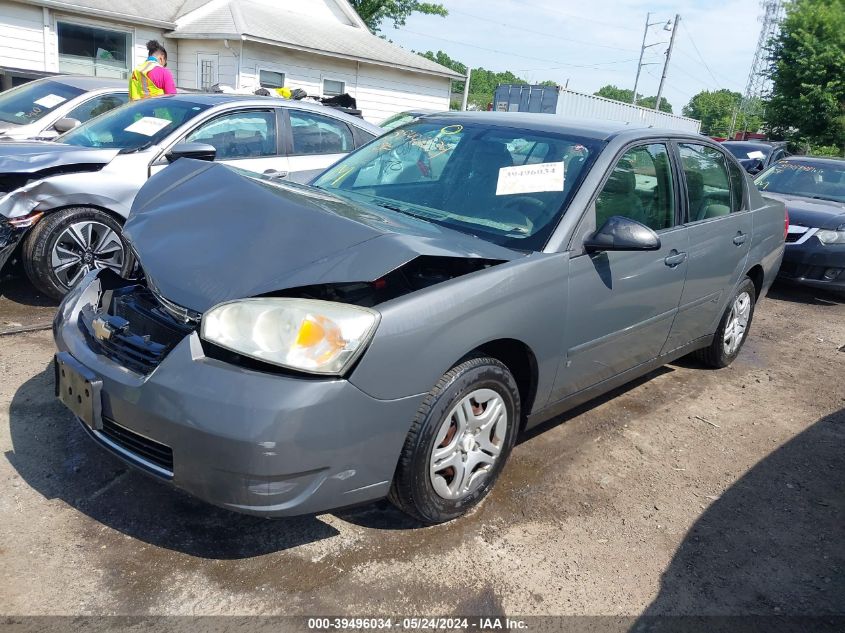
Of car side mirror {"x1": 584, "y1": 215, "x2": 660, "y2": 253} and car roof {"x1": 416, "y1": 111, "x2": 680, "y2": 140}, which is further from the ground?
Result: car roof {"x1": 416, "y1": 111, "x2": 680, "y2": 140}

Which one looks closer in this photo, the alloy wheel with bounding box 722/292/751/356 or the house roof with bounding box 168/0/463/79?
the alloy wheel with bounding box 722/292/751/356

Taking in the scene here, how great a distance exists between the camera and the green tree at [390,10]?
26.9 metres

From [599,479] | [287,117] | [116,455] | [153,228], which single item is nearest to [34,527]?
[116,455]

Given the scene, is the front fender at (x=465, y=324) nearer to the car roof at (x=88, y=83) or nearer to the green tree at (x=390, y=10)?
the car roof at (x=88, y=83)

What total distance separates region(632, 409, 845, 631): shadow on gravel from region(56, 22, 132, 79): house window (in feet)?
51.8

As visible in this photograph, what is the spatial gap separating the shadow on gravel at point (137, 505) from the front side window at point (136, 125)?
290 centimetres

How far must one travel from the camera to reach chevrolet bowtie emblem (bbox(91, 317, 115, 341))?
2.79 m

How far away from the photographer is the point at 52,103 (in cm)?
767

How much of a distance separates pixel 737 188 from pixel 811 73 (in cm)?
2476

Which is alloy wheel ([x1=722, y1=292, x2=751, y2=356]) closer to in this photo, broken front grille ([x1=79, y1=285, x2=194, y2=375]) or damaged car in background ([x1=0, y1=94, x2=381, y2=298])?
damaged car in background ([x1=0, y1=94, x2=381, y2=298])

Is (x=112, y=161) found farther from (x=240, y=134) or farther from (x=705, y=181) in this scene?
(x=705, y=181)

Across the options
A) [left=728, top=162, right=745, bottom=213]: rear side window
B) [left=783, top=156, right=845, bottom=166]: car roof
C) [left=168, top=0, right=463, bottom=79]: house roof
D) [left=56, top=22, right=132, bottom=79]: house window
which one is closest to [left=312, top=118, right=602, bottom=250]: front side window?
[left=728, top=162, right=745, bottom=213]: rear side window

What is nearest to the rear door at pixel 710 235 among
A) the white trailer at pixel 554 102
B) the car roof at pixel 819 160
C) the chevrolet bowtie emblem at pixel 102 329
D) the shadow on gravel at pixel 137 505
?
the shadow on gravel at pixel 137 505

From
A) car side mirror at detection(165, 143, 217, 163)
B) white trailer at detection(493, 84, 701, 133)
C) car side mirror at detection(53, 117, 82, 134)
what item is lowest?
car side mirror at detection(53, 117, 82, 134)
